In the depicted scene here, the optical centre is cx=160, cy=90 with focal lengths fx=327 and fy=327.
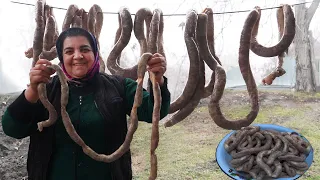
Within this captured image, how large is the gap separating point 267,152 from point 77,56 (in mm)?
1699

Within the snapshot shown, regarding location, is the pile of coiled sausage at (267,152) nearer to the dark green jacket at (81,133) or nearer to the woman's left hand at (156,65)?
the dark green jacket at (81,133)

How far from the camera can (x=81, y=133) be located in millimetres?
1171

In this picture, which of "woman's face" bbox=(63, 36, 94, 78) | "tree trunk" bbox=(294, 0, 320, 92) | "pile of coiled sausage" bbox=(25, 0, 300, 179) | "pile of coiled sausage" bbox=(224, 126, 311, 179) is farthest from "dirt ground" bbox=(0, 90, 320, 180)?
"woman's face" bbox=(63, 36, 94, 78)

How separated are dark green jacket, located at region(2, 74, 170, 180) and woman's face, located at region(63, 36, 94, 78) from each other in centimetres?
7

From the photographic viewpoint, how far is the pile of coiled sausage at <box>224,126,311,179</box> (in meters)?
2.19

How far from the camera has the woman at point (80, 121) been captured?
1.17 meters

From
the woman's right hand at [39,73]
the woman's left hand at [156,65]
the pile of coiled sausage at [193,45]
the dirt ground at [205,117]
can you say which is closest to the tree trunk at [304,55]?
the dirt ground at [205,117]

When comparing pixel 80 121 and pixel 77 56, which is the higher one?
pixel 77 56

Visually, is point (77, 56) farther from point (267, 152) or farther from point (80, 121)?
point (267, 152)

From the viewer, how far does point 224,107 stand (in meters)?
4.14

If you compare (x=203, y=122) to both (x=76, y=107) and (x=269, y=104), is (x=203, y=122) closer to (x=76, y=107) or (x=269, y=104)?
(x=269, y=104)

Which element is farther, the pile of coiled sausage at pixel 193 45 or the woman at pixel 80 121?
the pile of coiled sausage at pixel 193 45

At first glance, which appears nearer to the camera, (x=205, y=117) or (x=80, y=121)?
(x=80, y=121)

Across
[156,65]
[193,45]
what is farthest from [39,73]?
[193,45]
